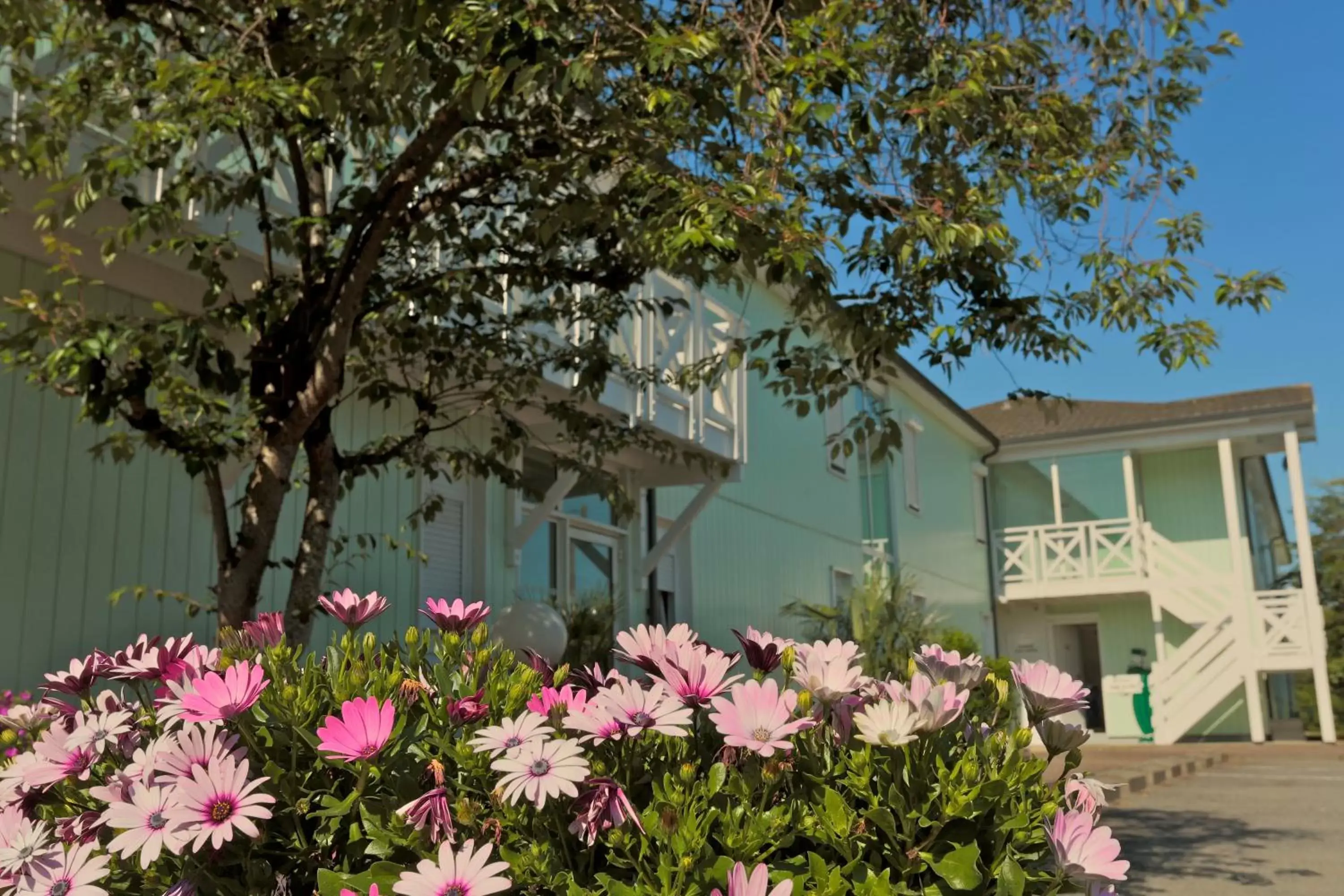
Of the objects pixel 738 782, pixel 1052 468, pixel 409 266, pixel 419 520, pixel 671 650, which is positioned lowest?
pixel 738 782

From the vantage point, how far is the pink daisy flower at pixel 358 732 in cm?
129

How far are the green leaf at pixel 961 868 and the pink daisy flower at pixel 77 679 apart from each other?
1.26 metres

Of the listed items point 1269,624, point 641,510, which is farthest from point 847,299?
point 1269,624

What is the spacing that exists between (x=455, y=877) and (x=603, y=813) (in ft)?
0.61

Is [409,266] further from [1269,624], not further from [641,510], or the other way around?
[1269,624]

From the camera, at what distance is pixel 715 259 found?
3621 mm

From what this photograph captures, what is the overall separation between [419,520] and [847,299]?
4443 millimetres

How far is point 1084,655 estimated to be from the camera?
947 inches

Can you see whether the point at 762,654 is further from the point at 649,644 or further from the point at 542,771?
the point at 542,771

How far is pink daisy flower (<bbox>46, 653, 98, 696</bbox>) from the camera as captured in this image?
1699mm

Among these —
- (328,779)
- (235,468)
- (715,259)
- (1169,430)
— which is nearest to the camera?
(328,779)

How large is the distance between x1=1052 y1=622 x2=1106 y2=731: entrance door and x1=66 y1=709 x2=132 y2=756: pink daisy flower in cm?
2138

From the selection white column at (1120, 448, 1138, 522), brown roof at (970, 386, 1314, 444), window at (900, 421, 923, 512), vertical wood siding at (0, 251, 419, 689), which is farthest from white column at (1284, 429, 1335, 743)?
vertical wood siding at (0, 251, 419, 689)

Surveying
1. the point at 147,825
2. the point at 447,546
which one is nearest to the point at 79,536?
the point at 447,546
